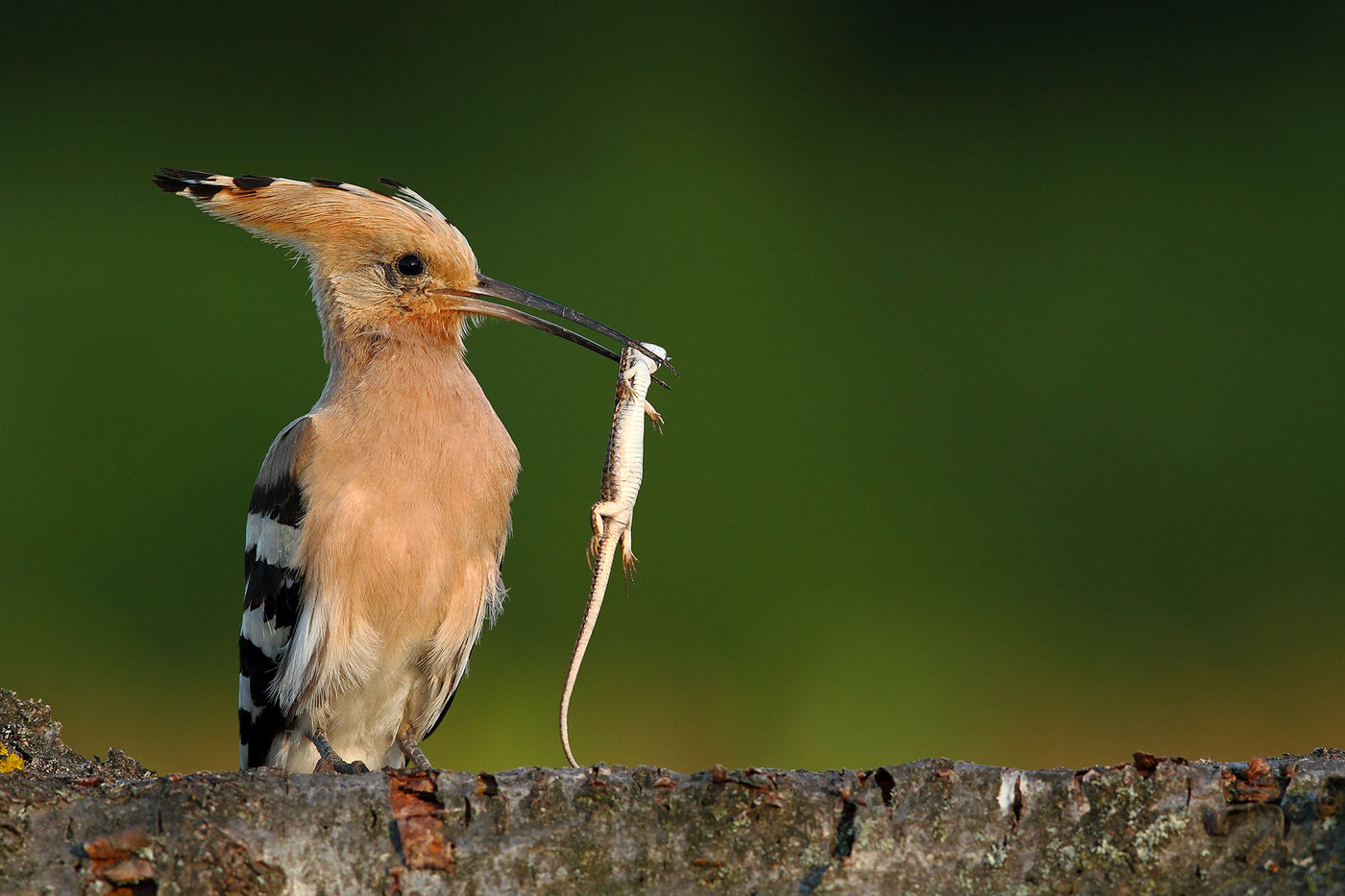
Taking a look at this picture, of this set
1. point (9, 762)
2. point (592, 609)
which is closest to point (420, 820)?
point (9, 762)

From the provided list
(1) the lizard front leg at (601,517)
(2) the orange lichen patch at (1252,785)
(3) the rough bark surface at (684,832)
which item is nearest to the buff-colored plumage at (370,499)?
(1) the lizard front leg at (601,517)

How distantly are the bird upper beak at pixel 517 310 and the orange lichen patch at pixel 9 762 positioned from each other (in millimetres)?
1130

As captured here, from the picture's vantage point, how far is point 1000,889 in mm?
1160

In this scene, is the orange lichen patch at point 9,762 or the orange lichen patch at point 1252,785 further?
Result: the orange lichen patch at point 9,762

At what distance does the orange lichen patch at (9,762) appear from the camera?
1608mm

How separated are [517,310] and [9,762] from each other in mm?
1193

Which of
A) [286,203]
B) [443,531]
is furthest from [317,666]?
[286,203]

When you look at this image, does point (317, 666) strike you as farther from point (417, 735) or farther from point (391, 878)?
point (391, 878)

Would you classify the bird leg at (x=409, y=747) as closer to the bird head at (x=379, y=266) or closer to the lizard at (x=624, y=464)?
the lizard at (x=624, y=464)

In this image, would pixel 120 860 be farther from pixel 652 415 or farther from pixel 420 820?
pixel 652 415

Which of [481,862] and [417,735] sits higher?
[417,735]

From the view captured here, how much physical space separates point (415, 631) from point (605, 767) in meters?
1.10

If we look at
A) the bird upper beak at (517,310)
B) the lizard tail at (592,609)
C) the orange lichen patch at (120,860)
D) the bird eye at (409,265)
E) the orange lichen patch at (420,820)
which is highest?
the bird eye at (409,265)

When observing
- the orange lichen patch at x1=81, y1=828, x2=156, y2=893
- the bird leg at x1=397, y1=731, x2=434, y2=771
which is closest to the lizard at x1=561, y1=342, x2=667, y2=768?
the bird leg at x1=397, y1=731, x2=434, y2=771
